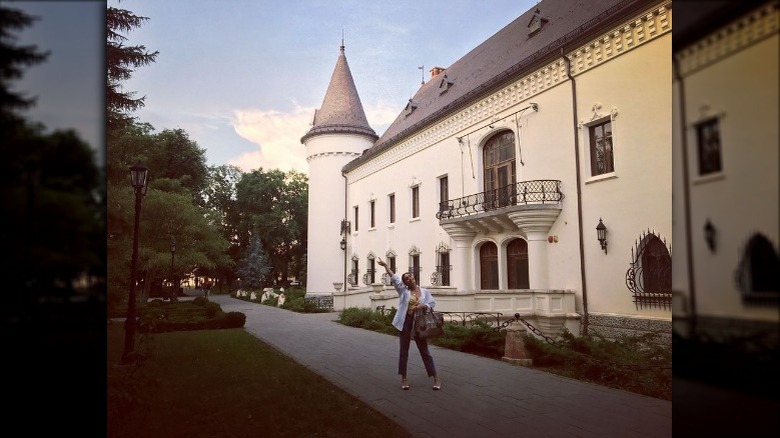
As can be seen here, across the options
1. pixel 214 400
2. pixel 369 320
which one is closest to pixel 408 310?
pixel 214 400

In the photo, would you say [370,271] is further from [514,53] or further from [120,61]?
[120,61]

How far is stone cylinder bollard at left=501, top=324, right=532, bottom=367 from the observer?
238 inches

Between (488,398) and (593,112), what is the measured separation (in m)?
6.68

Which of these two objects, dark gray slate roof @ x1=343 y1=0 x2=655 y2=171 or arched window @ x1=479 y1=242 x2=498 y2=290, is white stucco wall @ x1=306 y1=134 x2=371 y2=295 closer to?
dark gray slate roof @ x1=343 y1=0 x2=655 y2=171


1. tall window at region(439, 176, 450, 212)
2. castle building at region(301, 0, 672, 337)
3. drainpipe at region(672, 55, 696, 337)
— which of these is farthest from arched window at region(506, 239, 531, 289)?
drainpipe at region(672, 55, 696, 337)

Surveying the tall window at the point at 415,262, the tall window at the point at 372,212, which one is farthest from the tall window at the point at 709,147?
the tall window at the point at 372,212

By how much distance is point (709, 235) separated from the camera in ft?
1.74

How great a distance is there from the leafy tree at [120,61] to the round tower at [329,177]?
40.4 feet

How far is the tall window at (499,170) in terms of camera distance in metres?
12.0

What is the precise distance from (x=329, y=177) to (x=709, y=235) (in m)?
19.7

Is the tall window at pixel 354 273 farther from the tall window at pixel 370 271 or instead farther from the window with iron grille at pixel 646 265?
the window with iron grille at pixel 646 265

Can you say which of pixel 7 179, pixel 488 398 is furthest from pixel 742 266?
pixel 488 398

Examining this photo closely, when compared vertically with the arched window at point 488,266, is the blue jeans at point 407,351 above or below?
below

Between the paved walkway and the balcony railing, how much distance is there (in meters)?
5.04
